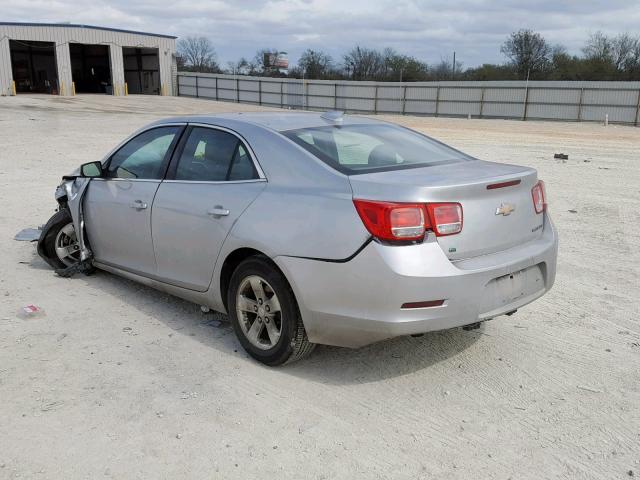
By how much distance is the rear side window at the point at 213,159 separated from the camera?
405 centimetres

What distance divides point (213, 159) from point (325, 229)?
1.31 metres

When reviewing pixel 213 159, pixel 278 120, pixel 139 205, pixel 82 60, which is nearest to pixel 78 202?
pixel 139 205

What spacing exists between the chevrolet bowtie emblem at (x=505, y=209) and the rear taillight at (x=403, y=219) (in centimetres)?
45

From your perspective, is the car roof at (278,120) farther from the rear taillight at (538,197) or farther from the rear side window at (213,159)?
the rear taillight at (538,197)

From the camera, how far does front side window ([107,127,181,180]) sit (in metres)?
4.72

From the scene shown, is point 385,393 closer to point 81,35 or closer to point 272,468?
point 272,468

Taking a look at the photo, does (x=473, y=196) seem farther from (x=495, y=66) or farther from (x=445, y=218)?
(x=495, y=66)

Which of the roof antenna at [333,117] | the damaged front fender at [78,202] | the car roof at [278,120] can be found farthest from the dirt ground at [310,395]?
the roof antenna at [333,117]

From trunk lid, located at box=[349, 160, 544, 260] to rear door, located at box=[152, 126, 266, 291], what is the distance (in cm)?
87

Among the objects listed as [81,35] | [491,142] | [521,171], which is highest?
Result: [81,35]

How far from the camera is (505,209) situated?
3.62 meters

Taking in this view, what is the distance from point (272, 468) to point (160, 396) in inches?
38.5

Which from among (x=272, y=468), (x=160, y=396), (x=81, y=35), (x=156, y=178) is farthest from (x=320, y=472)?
(x=81, y=35)

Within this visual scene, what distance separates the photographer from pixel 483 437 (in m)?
3.11
